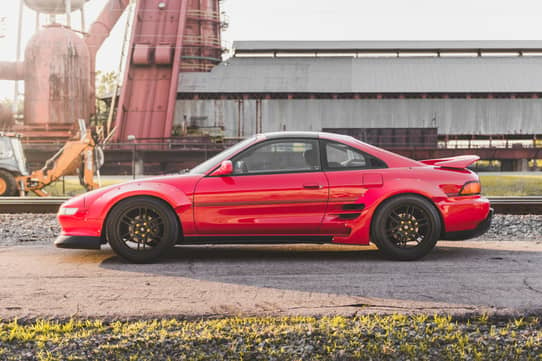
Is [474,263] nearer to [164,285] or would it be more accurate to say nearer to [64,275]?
[164,285]

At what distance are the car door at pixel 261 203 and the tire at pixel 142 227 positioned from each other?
0.34 metres

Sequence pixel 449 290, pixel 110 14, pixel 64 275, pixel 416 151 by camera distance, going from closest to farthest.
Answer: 1. pixel 449 290
2. pixel 64 275
3. pixel 416 151
4. pixel 110 14

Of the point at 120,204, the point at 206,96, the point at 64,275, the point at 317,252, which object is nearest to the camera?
the point at 64,275

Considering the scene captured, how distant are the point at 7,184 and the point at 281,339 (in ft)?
51.8

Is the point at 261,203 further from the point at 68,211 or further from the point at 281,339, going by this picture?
the point at 281,339

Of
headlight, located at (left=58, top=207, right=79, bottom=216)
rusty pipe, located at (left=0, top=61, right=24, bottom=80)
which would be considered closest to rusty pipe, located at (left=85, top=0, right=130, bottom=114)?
rusty pipe, located at (left=0, top=61, right=24, bottom=80)

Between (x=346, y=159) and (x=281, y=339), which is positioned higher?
(x=346, y=159)

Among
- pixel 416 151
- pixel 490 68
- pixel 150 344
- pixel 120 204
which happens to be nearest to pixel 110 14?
pixel 416 151

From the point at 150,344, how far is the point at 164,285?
171 cm

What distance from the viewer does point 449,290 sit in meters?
5.01

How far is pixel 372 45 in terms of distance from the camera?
42.4 m

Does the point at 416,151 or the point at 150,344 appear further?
the point at 416,151

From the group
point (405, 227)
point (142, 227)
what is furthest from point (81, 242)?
point (405, 227)

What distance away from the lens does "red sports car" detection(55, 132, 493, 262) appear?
6.25 metres
